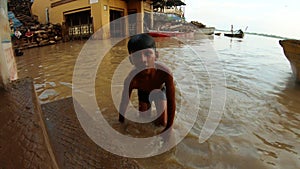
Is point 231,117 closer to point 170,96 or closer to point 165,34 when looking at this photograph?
point 170,96

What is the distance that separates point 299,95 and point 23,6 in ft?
74.5

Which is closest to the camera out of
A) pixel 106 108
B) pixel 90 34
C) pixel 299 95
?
pixel 106 108

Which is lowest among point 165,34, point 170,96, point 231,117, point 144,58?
point 231,117

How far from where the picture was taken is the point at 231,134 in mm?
2102

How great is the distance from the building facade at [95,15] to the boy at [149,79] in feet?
40.2

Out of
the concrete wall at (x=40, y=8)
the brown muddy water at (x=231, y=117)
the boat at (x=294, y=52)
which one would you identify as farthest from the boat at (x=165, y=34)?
the boat at (x=294, y=52)

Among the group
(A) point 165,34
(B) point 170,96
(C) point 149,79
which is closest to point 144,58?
A: (C) point 149,79

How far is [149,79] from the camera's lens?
194cm

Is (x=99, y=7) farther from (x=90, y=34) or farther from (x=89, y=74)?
(x=89, y=74)

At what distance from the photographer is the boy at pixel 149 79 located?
1.67 m

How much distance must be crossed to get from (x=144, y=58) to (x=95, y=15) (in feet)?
42.4

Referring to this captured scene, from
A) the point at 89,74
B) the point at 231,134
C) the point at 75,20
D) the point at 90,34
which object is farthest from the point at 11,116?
the point at 75,20

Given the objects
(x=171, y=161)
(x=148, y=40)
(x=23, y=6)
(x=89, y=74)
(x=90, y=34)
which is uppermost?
(x=23, y=6)

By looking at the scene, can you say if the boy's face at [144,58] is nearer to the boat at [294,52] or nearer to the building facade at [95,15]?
the boat at [294,52]
